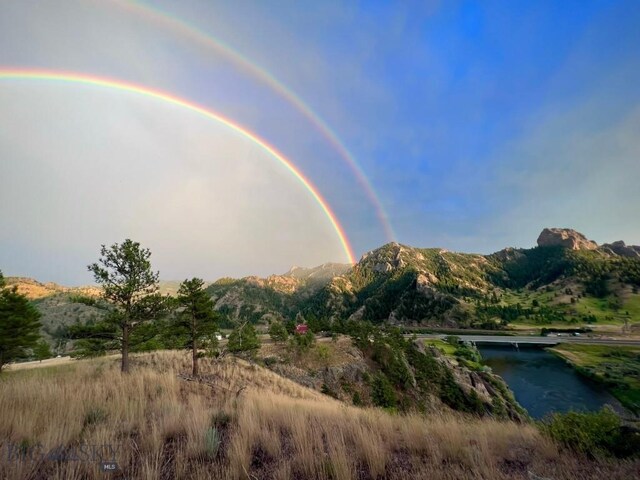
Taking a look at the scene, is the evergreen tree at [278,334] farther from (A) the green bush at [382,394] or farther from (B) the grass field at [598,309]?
(B) the grass field at [598,309]

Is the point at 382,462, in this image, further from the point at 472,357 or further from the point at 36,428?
the point at 472,357

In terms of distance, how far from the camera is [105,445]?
405 centimetres

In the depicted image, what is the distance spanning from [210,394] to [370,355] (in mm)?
47200

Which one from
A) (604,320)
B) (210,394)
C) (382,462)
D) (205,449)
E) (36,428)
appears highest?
(36,428)

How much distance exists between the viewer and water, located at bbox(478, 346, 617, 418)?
4838cm

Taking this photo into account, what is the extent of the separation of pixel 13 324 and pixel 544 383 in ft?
311

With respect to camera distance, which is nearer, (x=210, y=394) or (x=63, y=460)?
(x=63, y=460)

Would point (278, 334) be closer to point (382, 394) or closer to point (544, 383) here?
point (382, 394)

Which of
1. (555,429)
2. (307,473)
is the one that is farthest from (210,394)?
(555,429)

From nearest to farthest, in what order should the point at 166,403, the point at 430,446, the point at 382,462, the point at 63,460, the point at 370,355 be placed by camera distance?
the point at 63,460
the point at 382,462
the point at 430,446
the point at 166,403
the point at 370,355

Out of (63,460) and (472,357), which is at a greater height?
(63,460)

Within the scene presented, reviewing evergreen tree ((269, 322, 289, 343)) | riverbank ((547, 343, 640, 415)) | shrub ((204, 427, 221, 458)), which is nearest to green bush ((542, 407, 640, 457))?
shrub ((204, 427, 221, 458))

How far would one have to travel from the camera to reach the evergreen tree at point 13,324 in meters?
32.9

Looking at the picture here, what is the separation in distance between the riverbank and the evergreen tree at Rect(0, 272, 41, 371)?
8199 centimetres
